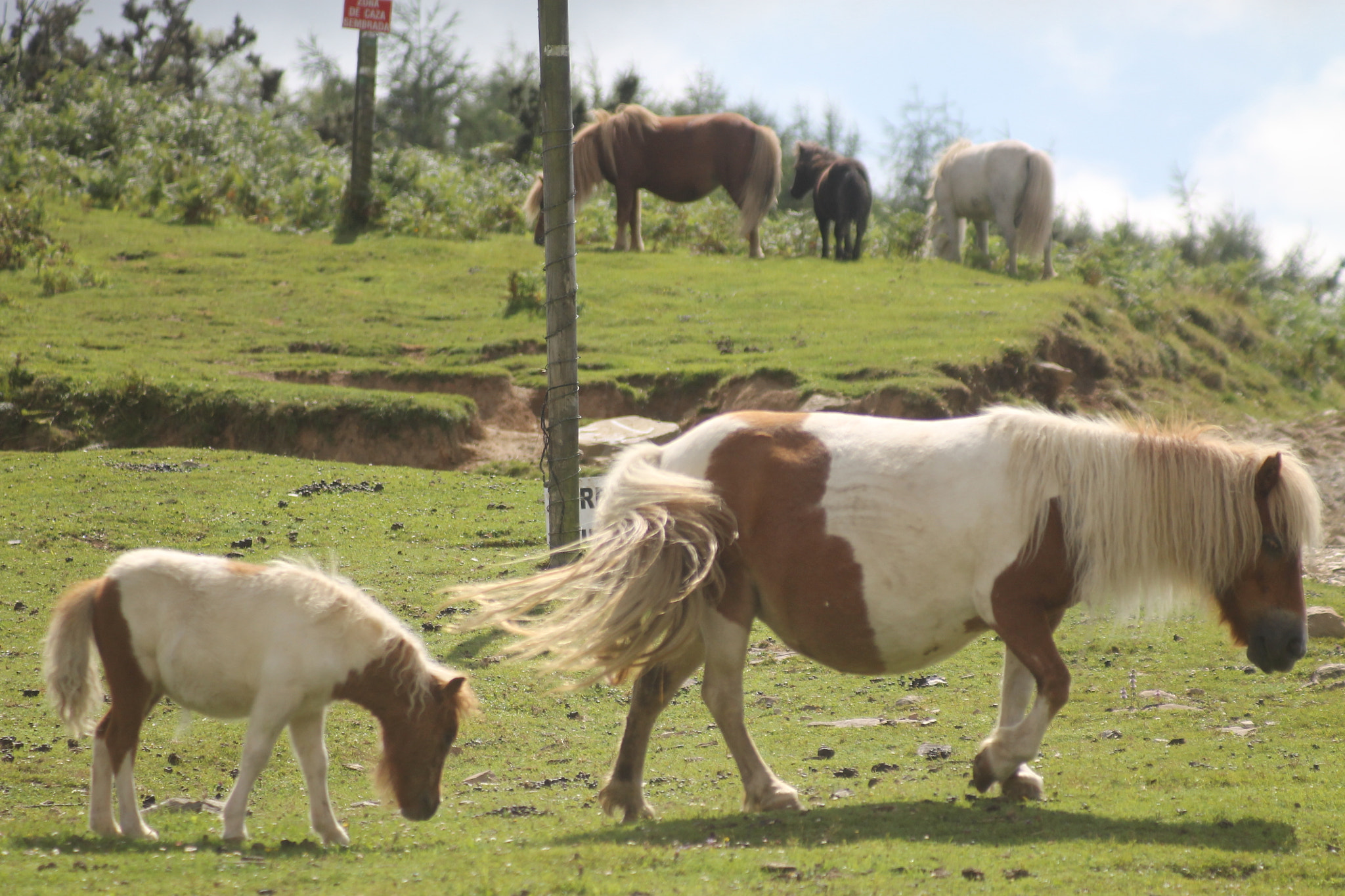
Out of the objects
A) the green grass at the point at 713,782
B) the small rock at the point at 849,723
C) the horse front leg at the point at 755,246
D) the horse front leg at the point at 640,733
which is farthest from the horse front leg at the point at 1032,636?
the horse front leg at the point at 755,246

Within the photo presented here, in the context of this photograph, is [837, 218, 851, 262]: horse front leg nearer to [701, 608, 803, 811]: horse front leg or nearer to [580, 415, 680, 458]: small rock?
[580, 415, 680, 458]: small rock

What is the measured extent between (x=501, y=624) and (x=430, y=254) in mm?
17365

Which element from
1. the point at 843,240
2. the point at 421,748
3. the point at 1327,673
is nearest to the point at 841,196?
the point at 843,240

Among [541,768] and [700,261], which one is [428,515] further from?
[700,261]

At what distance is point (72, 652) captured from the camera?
16.2ft

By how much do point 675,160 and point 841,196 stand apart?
3056mm

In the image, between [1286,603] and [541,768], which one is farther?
[541,768]

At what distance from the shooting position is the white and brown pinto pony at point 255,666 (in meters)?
4.77

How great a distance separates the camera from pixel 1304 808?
4.68 metres

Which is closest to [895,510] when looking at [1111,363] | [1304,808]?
[1304,808]

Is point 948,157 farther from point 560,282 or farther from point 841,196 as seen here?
point 560,282

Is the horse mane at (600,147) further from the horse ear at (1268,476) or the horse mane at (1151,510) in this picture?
the horse ear at (1268,476)

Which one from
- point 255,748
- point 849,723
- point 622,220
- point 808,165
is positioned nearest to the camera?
point 255,748

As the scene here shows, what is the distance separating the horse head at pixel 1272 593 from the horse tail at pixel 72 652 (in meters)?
4.79
